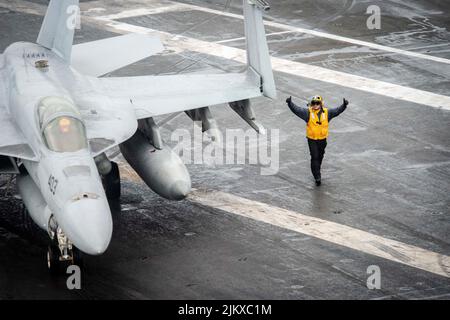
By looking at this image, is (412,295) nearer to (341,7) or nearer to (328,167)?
(328,167)

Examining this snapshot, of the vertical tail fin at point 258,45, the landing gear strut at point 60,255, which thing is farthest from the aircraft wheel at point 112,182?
the vertical tail fin at point 258,45

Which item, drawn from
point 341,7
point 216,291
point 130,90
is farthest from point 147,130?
point 341,7

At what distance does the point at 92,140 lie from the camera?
52.9 feet

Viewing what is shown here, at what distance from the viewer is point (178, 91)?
19.9 metres

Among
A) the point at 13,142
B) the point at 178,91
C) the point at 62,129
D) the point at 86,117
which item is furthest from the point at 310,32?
the point at 62,129

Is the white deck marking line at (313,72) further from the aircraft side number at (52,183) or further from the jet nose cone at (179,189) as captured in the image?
the aircraft side number at (52,183)

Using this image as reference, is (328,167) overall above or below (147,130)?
below

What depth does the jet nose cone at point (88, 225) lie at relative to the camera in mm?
14031

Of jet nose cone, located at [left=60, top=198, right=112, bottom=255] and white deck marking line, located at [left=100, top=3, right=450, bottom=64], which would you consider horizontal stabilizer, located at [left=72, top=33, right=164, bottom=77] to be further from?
white deck marking line, located at [left=100, top=3, right=450, bottom=64]

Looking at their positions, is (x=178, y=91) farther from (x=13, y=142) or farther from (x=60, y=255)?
(x=60, y=255)

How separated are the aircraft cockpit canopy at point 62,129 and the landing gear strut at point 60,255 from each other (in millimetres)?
1380

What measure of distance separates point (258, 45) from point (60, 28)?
431 cm

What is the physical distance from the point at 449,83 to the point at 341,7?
9355 mm

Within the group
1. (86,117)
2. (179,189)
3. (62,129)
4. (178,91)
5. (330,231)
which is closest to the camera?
(62,129)
